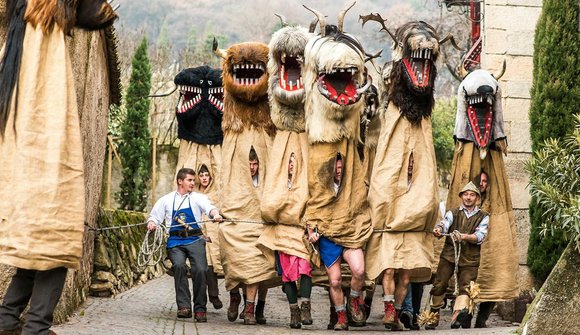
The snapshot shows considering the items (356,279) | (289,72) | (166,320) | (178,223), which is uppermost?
(289,72)

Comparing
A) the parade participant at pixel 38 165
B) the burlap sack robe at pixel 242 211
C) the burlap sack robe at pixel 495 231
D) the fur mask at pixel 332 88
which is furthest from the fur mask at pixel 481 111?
the parade participant at pixel 38 165

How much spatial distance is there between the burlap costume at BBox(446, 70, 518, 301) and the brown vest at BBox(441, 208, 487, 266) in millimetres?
292

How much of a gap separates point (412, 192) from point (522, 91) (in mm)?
4050

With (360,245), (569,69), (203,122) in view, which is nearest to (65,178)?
(360,245)

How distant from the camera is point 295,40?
11.7m

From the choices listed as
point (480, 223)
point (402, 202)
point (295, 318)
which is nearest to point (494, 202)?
point (480, 223)

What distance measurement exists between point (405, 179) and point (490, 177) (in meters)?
1.52

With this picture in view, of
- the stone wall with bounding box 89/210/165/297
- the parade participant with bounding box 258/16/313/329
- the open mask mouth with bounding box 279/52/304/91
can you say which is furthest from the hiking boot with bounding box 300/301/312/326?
the stone wall with bounding box 89/210/165/297

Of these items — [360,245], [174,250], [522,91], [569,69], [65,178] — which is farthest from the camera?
[522,91]

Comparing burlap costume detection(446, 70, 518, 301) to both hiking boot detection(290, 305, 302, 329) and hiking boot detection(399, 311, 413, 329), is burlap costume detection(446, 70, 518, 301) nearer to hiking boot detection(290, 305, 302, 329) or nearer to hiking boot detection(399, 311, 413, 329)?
hiking boot detection(399, 311, 413, 329)

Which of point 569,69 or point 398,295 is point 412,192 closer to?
point 398,295

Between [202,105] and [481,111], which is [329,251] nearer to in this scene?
[481,111]

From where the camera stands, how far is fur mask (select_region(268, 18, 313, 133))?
457 inches

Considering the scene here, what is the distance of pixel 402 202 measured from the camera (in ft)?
37.0
